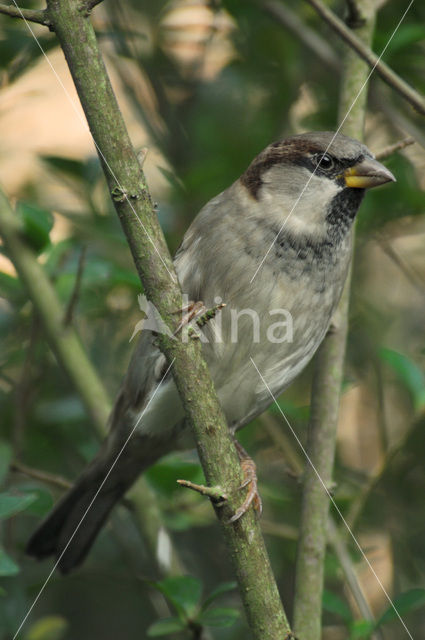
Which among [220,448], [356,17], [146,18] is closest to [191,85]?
[146,18]

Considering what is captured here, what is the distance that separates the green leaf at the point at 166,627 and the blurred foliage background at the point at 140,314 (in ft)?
0.20

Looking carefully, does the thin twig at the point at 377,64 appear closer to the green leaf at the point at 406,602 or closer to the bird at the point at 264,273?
the bird at the point at 264,273

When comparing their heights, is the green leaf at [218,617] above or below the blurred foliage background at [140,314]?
below

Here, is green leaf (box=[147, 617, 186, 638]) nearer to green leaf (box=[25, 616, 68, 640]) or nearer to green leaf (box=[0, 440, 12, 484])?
green leaf (box=[25, 616, 68, 640])

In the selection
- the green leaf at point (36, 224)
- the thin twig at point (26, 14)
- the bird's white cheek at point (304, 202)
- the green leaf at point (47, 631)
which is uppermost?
the thin twig at point (26, 14)

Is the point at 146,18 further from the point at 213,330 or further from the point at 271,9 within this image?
the point at 213,330

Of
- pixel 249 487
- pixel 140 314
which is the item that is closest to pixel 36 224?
pixel 140 314

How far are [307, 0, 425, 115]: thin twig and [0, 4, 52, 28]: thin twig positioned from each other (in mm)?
662

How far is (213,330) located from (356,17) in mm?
855

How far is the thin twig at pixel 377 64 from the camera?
1.74m

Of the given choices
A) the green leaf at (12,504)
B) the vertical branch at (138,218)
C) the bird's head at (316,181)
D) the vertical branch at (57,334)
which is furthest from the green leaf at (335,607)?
the bird's head at (316,181)

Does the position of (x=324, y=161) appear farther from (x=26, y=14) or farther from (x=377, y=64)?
(x=26, y=14)

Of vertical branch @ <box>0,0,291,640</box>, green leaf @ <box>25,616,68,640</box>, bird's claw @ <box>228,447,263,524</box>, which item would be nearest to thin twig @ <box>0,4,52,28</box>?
vertical branch @ <box>0,0,291,640</box>

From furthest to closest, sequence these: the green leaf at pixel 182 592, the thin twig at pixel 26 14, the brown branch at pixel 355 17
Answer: the brown branch at pixel 355 17 → the green leaf at pixel 182 592 → the thin twig at pixel 26 14
